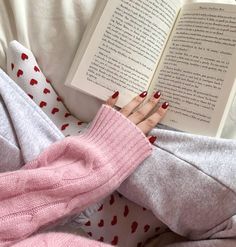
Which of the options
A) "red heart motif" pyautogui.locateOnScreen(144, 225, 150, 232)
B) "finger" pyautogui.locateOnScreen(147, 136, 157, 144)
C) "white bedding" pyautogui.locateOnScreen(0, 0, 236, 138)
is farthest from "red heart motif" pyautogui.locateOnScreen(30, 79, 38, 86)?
"red heart motif" pyautogui.locateOnScreen(144, 225, 150, 232)

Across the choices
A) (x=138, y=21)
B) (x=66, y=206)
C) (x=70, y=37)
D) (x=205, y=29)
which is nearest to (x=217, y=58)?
(x=205, y=29)

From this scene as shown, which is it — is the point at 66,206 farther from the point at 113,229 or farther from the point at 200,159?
the point at 200,159

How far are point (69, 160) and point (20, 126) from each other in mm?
107

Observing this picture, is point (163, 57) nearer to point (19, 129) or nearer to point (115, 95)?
point (115, 95)

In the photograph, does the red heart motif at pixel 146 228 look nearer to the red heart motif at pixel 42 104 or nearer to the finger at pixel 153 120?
the finger at pixel 153 120

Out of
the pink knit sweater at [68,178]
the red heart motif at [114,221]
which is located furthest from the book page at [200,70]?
the red heart motif at [114,221]

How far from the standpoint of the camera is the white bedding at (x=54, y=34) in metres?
0.83

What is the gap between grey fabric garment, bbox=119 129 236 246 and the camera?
708mm

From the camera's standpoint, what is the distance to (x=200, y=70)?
793 mm

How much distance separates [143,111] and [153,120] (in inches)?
1.0

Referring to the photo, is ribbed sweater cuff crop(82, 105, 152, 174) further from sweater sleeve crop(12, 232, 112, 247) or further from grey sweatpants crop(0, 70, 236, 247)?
sweater sleeve crop(12, 232, 112, 247)

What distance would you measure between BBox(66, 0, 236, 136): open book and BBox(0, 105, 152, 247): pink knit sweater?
8 centimetres

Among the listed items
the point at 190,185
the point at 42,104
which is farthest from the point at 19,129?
the point at 190,185

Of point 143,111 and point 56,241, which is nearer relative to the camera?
point 56,241
